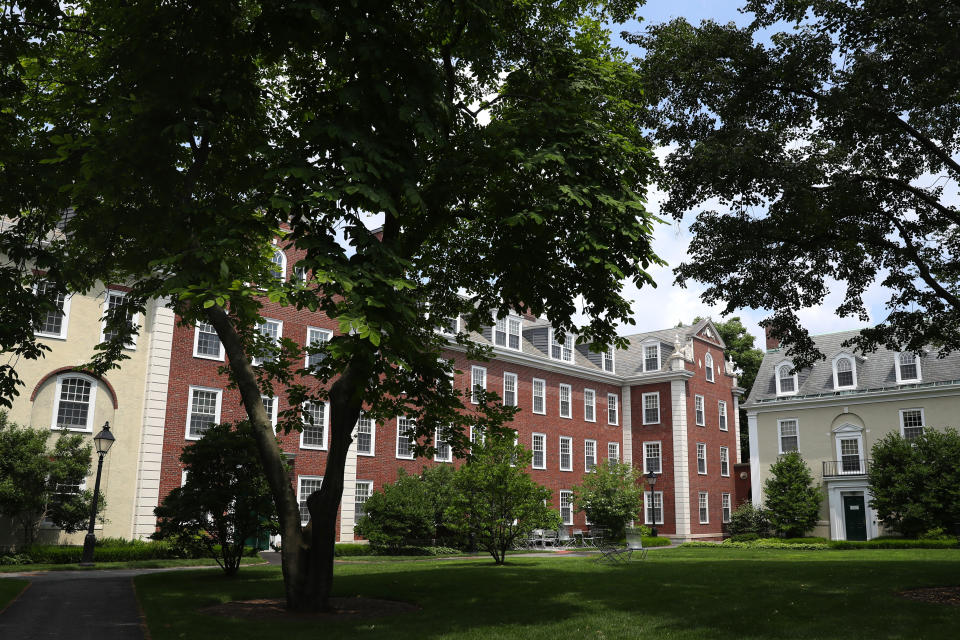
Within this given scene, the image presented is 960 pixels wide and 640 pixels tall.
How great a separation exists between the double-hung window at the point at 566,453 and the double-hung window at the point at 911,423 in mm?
17998

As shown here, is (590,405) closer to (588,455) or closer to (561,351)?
(588,455)

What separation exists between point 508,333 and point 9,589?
3079 cm

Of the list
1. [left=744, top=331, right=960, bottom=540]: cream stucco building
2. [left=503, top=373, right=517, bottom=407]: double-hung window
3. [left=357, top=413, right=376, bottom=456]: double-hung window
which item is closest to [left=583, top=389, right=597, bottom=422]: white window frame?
[left=503, top=373, right=517, bottom=407]: double-hung window

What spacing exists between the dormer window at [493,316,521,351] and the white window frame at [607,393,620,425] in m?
9.60

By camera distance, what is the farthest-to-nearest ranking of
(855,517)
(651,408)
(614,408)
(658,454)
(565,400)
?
(614,408) → (651,408) → (658,454) → (565,400) → (855,517)

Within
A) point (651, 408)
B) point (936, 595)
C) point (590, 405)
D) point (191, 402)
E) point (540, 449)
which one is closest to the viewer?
point (936, 595)

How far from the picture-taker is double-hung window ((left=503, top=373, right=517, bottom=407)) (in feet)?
138

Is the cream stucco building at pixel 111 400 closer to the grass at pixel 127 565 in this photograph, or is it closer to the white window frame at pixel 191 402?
the white window frame at pixel 191 402

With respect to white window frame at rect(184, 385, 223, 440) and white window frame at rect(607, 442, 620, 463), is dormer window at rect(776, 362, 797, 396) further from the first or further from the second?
white window frame at rect(184, 385, 223, 440)

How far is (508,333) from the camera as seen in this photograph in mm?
43281

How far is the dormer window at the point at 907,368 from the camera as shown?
Result: 133 ft

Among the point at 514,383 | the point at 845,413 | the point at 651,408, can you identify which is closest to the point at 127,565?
the point at 514,383

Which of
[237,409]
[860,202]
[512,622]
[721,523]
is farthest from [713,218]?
[721,523]

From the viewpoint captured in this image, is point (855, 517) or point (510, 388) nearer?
point (855, 517)
